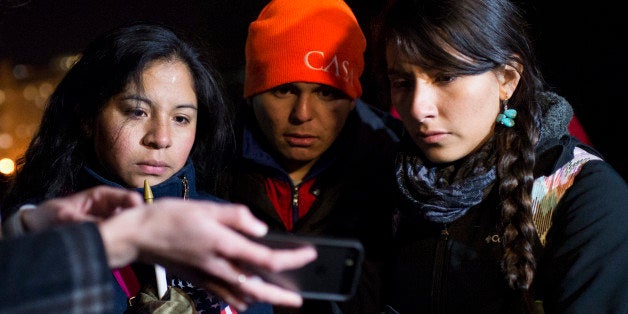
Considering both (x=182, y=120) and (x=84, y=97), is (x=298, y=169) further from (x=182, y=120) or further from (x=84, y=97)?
(x=84, y=97)

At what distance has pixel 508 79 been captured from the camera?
59.1 inches

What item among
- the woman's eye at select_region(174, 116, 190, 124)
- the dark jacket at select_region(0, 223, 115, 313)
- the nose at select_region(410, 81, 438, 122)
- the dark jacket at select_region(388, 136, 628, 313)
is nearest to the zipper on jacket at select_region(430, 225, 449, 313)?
the dark jacket at select_region(388, 136, 628, 313)

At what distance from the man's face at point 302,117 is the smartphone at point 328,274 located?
101cm

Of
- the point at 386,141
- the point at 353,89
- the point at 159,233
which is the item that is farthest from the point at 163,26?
the point at 159,233

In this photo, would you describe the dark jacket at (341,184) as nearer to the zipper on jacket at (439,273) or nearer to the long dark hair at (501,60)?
the zipper on jacket at (439,273)

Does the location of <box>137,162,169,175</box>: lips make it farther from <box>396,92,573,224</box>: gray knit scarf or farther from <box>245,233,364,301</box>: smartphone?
<box>245,233,364,301</box>: smartphone

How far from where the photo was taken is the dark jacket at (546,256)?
1.24m

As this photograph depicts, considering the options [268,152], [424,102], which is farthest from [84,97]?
[424,102]

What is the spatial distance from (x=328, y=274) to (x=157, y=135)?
0.75 m

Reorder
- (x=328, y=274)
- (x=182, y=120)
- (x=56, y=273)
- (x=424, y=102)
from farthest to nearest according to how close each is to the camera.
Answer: (x=182, y=120) → (x=424, y=102) → (x=328, y=274) → (x=56, y=273)

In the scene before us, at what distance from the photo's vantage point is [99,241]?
0.73 m

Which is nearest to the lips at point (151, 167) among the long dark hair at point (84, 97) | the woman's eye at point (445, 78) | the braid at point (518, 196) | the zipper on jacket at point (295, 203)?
the long dark hair at point (84, 97)

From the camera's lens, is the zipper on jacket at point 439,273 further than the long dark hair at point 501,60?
Yes

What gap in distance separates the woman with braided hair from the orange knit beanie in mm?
368
